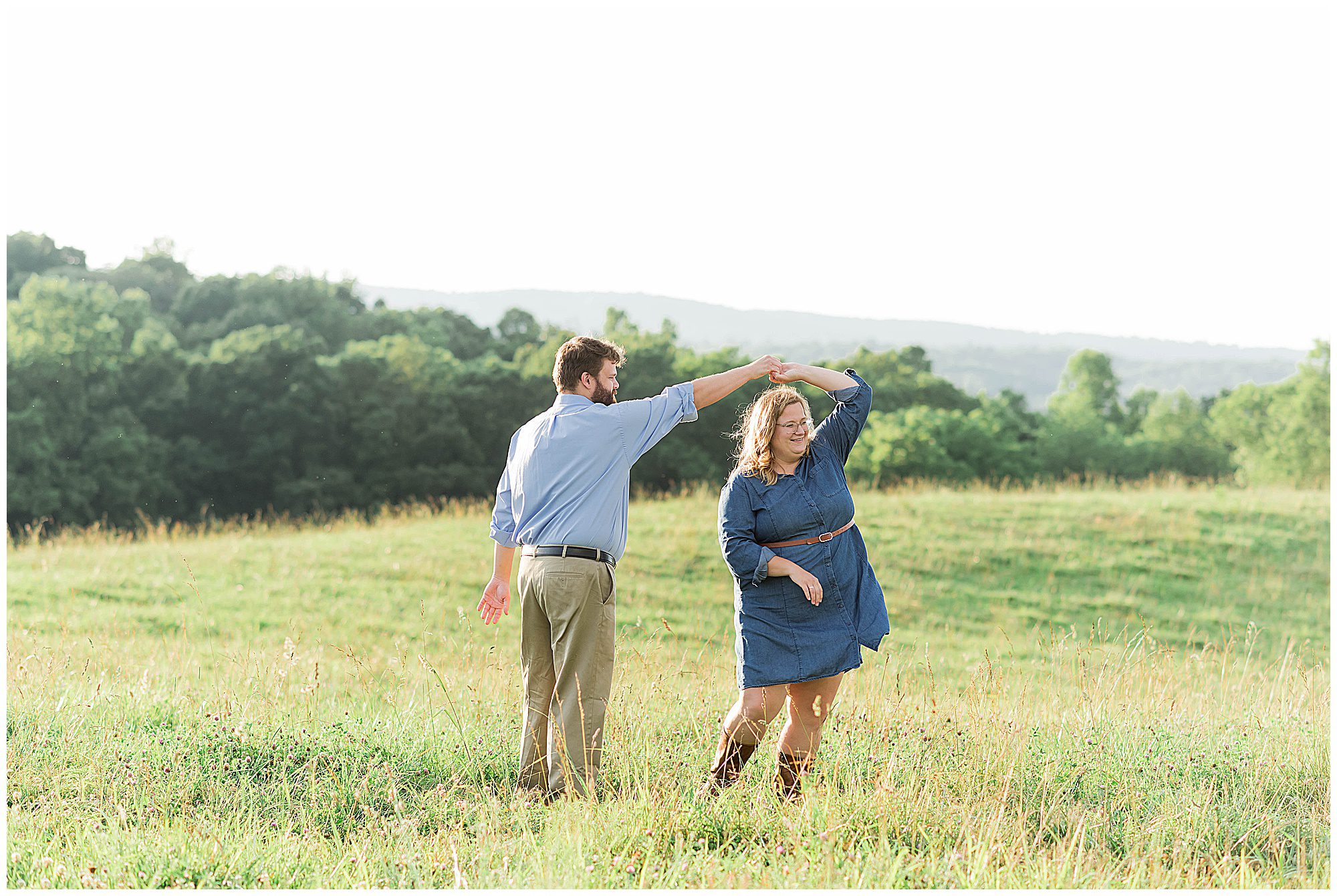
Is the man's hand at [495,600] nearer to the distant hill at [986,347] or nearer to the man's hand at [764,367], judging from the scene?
the man's hand at [764,367]

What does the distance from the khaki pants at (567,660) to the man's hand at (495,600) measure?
6.8 inches

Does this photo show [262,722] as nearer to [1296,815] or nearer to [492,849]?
[492,849]

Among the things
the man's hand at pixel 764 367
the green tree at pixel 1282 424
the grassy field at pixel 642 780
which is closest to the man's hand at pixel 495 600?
the grassy field at pixel 642 780

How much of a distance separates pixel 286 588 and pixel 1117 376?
54.1 metres

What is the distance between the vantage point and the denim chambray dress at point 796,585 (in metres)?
4.17

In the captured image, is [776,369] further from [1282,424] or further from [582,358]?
[1282,424]

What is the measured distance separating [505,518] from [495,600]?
0.36 meters

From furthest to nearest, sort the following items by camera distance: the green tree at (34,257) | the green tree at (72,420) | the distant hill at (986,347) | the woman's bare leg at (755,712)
Result: 1. the distant hill at (986,347)
2. the green tree at (34,257)
3. the green tree at (72,420)
4. the woman's bare leg at (755,712)

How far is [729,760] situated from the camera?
4301 millimetres

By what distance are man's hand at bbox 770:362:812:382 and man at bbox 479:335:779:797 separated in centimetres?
24

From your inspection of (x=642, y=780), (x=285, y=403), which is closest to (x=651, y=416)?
(x=642, y=780)

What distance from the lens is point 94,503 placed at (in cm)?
2814

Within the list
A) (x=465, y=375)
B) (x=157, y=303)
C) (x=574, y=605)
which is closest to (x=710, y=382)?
(x=574, y=605)

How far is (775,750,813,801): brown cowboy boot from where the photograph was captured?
13.6ft
